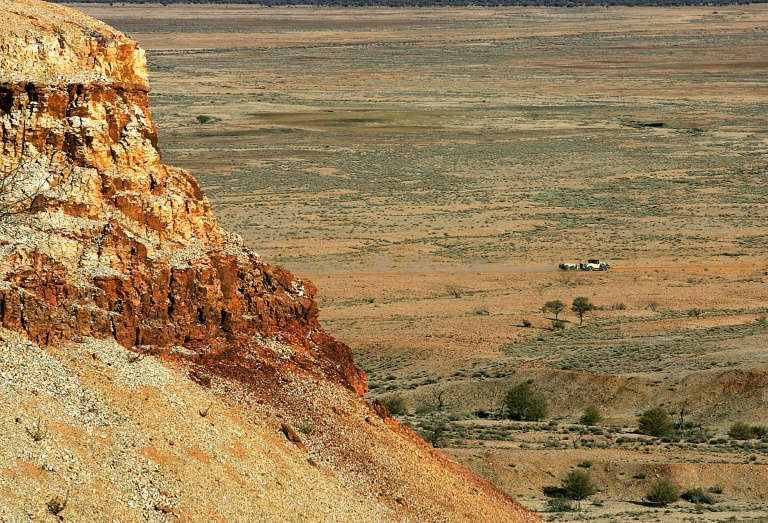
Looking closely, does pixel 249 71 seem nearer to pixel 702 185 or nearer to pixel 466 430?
pixel 702 185

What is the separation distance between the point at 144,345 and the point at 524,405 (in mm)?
17385

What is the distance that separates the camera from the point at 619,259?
55.2m

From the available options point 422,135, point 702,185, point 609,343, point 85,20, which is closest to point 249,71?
point 422,135

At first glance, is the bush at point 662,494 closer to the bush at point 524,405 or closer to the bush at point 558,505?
the bush at point 558,505

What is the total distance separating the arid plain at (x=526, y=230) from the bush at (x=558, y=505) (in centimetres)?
35

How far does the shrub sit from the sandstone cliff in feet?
41.1

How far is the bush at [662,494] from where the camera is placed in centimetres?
2475

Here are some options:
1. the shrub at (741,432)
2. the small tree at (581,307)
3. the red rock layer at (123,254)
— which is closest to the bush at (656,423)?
the shrub at (741,432)

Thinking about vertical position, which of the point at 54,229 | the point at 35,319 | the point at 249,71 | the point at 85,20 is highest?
the point at 85,20

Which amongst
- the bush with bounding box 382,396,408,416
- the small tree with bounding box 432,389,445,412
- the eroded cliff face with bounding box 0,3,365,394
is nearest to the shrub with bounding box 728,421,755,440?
the small tree with bounding box 432,389,445,412

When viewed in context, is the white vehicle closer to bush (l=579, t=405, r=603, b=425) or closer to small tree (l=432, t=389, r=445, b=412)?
small tree (l=432, t=389, r=445, b=412)

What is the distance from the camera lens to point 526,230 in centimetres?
6194

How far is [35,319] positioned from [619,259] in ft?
142

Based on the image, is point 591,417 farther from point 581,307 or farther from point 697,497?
point 581,307
